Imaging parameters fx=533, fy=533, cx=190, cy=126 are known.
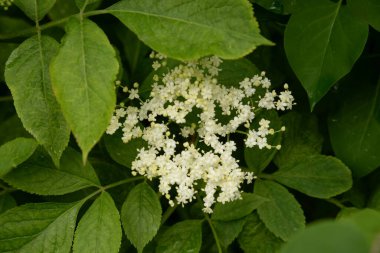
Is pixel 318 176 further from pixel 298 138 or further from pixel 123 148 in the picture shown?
pixel 123 148

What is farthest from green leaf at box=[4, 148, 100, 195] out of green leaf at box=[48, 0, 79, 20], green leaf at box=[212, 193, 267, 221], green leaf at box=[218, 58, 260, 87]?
green leaf at box=[48, 0, 79, 20]

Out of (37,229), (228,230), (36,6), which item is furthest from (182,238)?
(36,6)

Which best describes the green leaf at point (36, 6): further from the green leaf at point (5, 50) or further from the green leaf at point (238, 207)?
the green leaf at point (238, 207)

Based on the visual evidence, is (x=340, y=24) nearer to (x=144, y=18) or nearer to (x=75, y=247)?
(x=144, y=18)

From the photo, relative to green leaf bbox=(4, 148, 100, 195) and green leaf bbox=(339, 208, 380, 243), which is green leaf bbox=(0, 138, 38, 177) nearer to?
green leaf bbox=(4, 148, 100, 195)

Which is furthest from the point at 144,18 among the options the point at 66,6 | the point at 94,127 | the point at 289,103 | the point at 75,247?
the point at 66,6

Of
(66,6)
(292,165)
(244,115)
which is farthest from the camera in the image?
(66,6)
